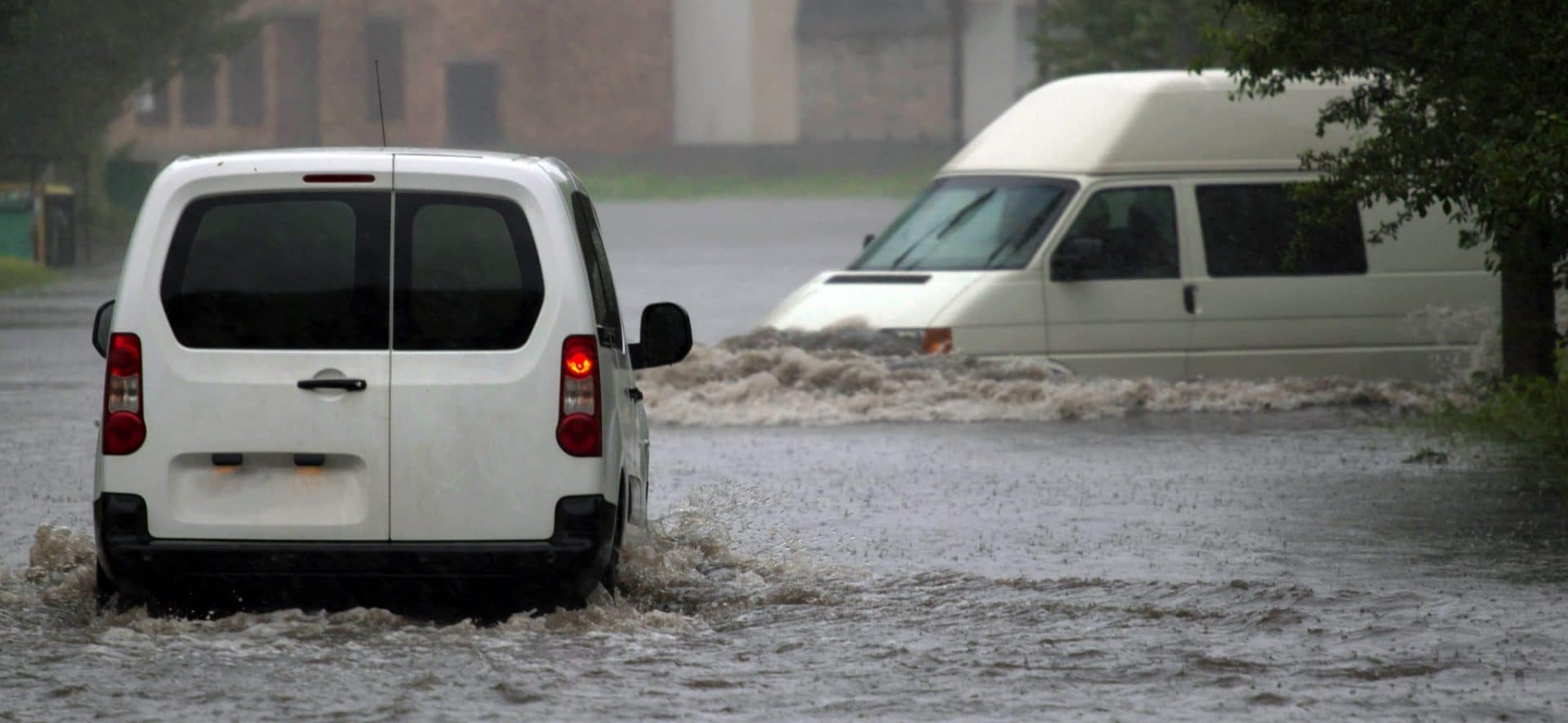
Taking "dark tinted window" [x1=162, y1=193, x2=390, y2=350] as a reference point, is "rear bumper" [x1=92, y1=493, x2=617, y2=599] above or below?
below

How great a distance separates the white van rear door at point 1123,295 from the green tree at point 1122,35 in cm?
877

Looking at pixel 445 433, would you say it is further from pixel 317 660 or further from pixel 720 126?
pixel 720 126

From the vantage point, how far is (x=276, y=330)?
759cm

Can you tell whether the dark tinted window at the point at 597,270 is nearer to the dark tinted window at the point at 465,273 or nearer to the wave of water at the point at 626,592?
the dark tinted window at the point at 465,273

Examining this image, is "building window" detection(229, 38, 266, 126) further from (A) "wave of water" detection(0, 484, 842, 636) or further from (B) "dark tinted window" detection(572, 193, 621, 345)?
(B) "dark tinted window" detection(572, 193, 621, 345)

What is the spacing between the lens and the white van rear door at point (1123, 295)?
16.2 metres

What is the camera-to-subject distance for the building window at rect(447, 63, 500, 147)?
258ft

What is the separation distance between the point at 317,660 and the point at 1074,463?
6939 mm

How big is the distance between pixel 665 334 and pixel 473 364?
1.36 m

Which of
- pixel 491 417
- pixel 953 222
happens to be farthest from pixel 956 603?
pixel 953 222

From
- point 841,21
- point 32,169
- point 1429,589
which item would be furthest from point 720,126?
point 1429,589

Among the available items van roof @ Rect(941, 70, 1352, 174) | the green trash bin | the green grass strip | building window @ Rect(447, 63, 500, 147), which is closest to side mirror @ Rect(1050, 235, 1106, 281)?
van roof @ Rect(941, 70, 1352, 174)

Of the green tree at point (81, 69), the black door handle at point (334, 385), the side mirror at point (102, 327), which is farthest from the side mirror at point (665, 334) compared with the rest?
the green tree at point (81, 69)

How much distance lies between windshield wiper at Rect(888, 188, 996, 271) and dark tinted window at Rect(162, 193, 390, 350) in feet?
30.9
